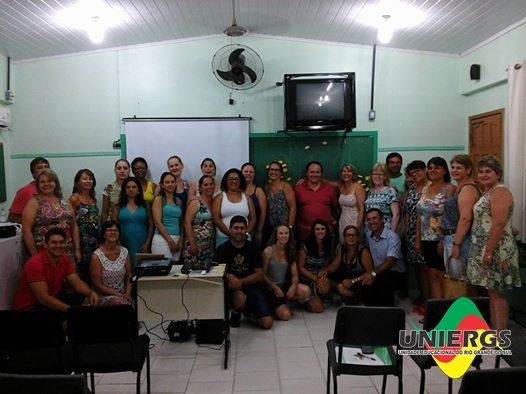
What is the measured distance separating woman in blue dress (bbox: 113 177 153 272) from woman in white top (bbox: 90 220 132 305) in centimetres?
52

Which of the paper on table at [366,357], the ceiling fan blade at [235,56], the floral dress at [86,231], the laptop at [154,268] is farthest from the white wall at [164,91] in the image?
the paper on table at [366,357]

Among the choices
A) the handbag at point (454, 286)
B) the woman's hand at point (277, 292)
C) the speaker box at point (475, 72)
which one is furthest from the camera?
the speaker box at point (475, 72)

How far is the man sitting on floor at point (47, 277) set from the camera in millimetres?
3150

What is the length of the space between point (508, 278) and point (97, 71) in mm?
4678

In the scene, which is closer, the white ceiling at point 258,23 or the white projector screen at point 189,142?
the white ceiling at point 258,23

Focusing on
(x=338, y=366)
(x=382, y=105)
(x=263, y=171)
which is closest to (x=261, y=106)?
(x=263, y=171)

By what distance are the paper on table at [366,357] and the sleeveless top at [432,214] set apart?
155 cm

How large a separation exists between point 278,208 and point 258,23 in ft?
6.49

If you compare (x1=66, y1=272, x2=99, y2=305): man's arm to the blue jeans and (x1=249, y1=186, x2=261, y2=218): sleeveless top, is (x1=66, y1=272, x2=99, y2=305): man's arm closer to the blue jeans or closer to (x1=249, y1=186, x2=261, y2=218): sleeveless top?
(x1=249, y1=186, x2=261, y2=218): sleeveless top

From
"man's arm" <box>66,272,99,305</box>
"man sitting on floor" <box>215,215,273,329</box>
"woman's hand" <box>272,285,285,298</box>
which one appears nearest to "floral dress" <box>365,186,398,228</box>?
"woman's hand" <box>272,285,285,298</box>

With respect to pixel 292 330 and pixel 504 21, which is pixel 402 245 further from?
pixel 504 21

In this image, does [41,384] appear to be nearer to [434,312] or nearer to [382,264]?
[434,312]

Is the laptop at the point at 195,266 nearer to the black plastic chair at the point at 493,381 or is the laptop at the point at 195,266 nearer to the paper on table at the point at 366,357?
the paper on table at the point at 366,357

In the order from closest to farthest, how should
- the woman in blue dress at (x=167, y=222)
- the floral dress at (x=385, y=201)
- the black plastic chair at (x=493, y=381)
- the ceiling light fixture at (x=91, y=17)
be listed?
the black plastic chair at (x=493, y=381) < the ceiling light fixture at (x=91, y=17) < the woman in blue dress at (x=167, y=222) < the floral dress at (x=385, y=201)
